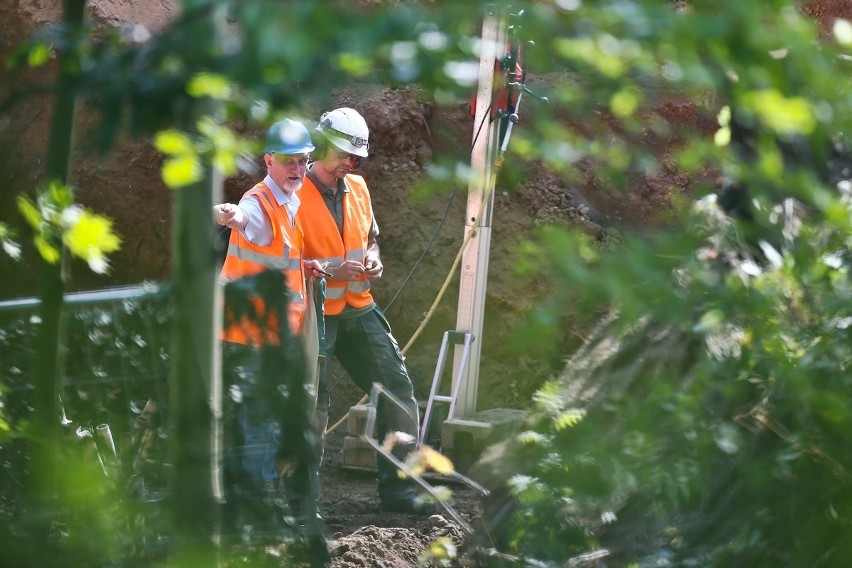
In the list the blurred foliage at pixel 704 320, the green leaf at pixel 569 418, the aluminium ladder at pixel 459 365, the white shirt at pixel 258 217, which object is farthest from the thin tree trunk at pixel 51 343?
the aluminium ladder at pixel 459 365

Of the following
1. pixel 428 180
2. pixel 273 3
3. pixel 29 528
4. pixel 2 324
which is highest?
pixel 273 3

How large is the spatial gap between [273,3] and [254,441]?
96 cm

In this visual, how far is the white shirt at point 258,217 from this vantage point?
5.52 m

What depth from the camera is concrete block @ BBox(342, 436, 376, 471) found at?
23.4ft

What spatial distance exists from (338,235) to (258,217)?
0.65 meters

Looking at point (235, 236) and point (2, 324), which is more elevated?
point (235, 236)

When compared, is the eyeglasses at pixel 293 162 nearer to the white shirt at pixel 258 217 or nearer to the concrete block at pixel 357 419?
the white shirt at pixel 258 217

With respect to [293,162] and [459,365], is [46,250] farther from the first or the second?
[459,365]

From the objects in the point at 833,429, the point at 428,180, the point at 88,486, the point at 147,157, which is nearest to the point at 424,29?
the point at 428,180

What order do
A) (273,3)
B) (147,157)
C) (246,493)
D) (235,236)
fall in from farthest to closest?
(147,157), (235,236), (246,493), (273,3)

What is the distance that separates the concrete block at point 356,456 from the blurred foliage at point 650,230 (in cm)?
457

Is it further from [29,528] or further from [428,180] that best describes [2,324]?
[428,180]

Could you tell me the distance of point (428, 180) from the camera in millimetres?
1560

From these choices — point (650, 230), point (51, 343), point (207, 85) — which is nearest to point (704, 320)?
point (650, 230)
